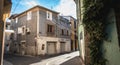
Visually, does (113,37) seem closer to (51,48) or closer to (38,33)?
(38,33)

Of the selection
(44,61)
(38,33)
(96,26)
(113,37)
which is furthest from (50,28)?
(113,37)

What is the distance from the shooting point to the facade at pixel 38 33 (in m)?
22.1

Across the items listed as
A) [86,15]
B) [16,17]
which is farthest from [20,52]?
[86,15]

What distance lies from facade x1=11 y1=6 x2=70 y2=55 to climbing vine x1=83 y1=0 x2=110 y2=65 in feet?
52.9

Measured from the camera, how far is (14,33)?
2853cm

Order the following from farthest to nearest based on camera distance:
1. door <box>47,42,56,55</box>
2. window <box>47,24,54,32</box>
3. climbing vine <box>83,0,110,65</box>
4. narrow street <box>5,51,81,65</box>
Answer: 1. window <box>47,24,54,32</box>
2. door <box>47,42,56,55</box>
3. narrow street <box>5,51,81,65</box>
4. climbing vine <box>83,0,110,65</box>

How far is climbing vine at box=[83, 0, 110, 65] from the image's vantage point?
586 centimetres

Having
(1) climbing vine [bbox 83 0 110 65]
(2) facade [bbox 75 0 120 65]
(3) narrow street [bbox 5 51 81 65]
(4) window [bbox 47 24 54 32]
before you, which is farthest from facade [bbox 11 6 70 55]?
(2) facade [bbox 75 0 120 65]

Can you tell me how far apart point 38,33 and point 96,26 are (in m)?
16.7

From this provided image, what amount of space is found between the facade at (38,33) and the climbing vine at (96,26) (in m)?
16.1

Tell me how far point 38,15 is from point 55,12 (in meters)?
4.30

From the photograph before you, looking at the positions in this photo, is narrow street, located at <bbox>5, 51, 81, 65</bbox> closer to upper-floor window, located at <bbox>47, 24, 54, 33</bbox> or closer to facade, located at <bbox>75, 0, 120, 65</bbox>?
facade, located at <bbox>75, 0, 120, 65</bbox>

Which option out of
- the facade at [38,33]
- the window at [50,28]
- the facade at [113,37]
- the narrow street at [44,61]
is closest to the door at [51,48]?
the facade at [38,33]

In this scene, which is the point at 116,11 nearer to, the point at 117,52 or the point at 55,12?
the point at 117,52
